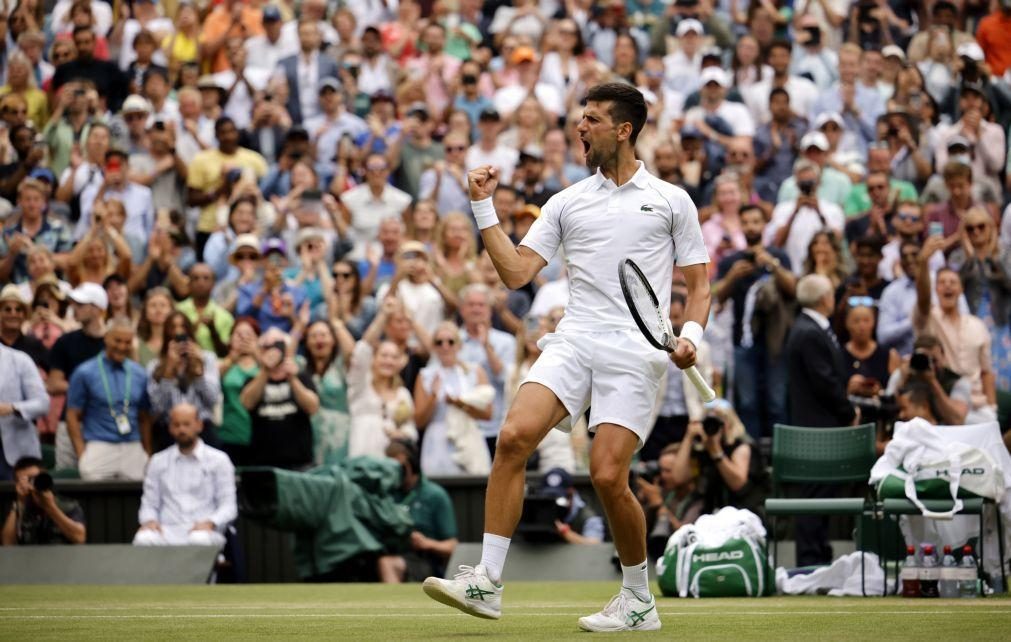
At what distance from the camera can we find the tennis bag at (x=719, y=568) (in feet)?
36.7

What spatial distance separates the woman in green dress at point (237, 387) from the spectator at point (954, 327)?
5.70m

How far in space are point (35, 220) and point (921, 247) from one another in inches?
336

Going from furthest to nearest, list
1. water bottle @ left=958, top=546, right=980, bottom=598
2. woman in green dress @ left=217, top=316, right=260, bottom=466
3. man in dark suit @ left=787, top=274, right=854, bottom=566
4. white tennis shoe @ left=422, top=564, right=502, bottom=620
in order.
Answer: woman in green dress @ left=217, top=316, right=260, bottom=466, man in dark suit @ left=787, top=274, right=854, bottom=566, water bottle @ left=958, top=546, right=980, bottom=598, white tennis shoe @ left=422, top=564, right=502, bottom=620

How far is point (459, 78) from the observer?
20.0 m

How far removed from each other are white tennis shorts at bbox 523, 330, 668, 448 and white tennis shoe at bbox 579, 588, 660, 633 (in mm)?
736

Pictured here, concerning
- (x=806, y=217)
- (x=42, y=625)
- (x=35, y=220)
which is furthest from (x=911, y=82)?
(x=42, y=625)

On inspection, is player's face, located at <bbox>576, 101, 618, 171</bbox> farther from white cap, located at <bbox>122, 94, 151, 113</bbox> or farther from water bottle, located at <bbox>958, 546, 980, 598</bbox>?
white cap, located at <bbox>122, 94, 151, 113</bbox>

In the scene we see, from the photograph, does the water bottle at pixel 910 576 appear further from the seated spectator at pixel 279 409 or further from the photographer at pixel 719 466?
the seated spectator at pixel 279 409

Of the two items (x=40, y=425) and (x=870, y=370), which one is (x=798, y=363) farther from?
(x=40, y=425)

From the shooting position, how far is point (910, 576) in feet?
35.4

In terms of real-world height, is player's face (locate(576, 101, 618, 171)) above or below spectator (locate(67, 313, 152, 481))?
above

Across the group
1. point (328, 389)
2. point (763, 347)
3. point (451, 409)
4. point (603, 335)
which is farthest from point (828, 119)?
point (603, 335)

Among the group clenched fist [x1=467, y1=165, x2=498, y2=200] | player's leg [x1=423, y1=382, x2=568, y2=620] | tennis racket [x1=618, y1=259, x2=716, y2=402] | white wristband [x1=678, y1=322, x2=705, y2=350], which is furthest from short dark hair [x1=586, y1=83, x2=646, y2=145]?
player's leg [x1=423, y1=382, x2=568, y2=620]

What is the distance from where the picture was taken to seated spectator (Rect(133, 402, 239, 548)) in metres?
13.9
